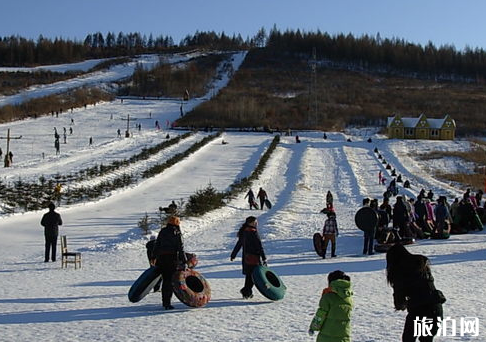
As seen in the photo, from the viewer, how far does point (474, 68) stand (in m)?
146

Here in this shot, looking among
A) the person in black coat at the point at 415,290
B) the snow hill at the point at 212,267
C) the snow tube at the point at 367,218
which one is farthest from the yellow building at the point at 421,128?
the person in black coat at the point at 415,290

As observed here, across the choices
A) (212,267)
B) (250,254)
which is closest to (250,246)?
(250,254)

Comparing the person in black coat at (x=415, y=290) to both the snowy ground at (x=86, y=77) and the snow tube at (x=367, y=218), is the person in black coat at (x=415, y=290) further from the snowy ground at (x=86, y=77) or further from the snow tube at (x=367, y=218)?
the snowy ground at (x=86, y=77)

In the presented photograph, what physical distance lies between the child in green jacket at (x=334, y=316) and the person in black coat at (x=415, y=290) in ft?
1.48

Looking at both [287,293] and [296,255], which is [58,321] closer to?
[287,293]

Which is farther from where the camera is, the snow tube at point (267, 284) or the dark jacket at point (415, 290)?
the snow tube at point (267, 284)

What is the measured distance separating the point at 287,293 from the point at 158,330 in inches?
118

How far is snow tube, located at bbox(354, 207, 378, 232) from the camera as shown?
13922 mm

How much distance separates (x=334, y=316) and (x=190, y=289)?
3.72 m

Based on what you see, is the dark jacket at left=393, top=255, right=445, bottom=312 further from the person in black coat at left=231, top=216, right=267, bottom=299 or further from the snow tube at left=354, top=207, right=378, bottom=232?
the snow tube at left=354, top=207, right=378, bottom=232

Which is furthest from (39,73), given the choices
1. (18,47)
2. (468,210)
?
(468,210)

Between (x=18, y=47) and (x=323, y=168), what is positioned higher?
(x=18, y=47)

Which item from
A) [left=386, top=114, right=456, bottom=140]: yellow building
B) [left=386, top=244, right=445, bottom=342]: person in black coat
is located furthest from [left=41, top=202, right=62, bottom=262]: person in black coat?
[left=386, top=114, right=456, bottom=140]: yellow building

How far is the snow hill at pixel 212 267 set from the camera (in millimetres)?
8008
